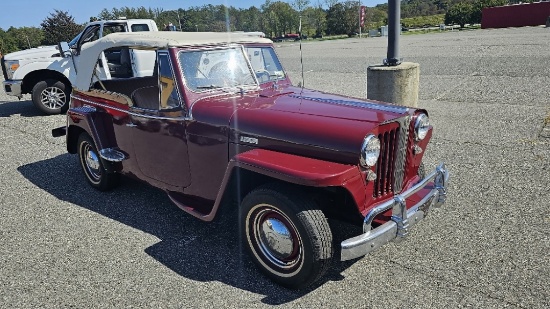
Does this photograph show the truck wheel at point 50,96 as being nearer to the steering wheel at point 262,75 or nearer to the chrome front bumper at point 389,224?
the steering wheel at point 262,75

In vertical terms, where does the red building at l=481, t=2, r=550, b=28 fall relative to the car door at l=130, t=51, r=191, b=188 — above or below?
above

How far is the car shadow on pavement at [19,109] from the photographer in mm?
9953

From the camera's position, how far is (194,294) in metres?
2.94

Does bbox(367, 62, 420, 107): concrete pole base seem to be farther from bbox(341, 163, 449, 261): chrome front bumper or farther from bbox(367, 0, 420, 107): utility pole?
bbox(341, 163, 449, 261): chrome front bumper

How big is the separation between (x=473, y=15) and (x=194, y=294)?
4543 centimetres

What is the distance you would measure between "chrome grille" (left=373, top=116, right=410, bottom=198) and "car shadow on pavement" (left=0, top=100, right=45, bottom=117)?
30.5 feet

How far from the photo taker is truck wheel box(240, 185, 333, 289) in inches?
105

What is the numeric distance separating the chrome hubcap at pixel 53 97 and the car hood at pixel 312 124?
25.4 feet

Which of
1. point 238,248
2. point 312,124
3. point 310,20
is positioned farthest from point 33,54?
point 312,124

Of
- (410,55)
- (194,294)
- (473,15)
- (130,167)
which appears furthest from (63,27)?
(473,15)

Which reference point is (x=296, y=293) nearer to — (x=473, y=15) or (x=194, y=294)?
(x=194, y=294)

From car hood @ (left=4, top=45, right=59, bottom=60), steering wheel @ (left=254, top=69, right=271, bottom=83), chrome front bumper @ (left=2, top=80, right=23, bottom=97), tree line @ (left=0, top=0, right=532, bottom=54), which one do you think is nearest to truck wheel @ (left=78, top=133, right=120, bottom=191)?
steering wheel @ (left=254, top=69, right=271, bottom=83)

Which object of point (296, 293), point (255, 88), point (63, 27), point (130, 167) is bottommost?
point (296, 293)

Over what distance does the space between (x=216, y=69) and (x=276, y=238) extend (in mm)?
1700
